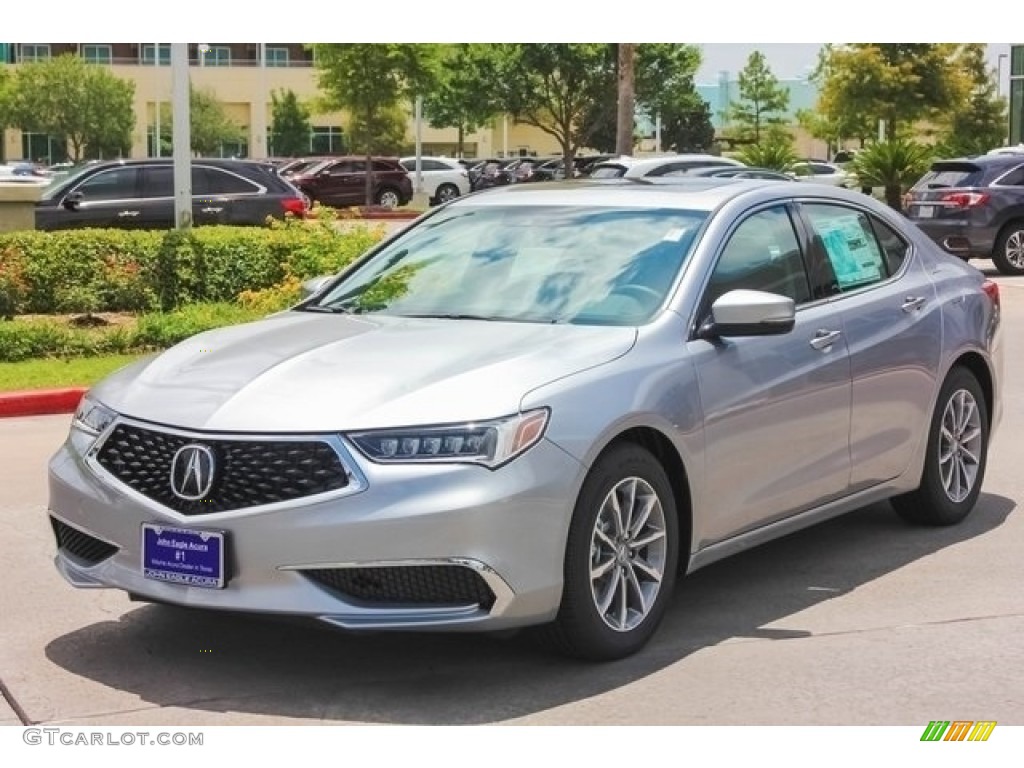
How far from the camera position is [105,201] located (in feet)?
67.5

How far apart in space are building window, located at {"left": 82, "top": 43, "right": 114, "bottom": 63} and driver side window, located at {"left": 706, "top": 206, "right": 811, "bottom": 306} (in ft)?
274

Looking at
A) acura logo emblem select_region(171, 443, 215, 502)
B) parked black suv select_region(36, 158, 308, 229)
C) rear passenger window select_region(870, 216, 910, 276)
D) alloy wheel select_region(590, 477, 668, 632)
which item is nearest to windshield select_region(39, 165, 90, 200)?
parked black suv select_region(36, 158, 308, 229)

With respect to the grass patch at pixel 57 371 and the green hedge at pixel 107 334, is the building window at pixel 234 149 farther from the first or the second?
the grass patch at pixel 57 371

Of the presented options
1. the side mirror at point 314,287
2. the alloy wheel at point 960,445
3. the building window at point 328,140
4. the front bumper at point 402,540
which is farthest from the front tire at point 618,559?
the building window at point 328,140

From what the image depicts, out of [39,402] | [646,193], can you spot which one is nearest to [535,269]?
[646,193]

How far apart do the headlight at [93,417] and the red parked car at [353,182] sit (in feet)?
130

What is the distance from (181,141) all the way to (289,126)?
7061cm

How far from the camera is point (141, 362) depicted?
19.0 feet

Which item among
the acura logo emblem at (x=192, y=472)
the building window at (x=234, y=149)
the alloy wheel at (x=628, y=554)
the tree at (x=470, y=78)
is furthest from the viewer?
the building window at (x=234, y=149)

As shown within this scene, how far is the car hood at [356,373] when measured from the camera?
491 centimetres

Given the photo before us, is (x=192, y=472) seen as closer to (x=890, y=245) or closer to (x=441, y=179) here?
(x=890, y=245)

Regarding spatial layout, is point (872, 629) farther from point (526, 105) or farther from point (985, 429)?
point (526, 105)

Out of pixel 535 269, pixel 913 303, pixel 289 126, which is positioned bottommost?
pixel 913 303

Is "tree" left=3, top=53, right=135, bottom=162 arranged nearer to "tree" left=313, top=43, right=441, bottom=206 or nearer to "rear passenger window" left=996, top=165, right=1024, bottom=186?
"tree" left=313, top=43, right=441, bottom=206
